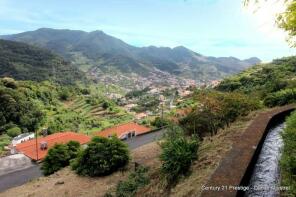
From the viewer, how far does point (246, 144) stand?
30.5 feet

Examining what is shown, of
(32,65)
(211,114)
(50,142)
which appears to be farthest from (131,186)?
(32,65)

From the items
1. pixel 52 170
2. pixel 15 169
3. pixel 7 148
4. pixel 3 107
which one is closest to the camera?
pixel 52 170

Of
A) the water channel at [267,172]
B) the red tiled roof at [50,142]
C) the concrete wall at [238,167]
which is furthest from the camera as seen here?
the red tiled roof at [50,142]

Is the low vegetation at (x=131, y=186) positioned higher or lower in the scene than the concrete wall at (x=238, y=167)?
lower

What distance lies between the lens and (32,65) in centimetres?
14938

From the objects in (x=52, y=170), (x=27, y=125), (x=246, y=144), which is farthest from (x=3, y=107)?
(x=246, y=144)

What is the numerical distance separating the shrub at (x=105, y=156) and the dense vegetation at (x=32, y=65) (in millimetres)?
118255

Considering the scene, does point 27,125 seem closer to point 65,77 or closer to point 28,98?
point 28,98

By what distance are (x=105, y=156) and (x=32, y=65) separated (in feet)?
460

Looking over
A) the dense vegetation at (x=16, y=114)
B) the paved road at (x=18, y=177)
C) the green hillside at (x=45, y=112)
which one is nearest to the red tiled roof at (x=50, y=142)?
the paved road at (x=18, y=177)

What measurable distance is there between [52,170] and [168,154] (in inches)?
624

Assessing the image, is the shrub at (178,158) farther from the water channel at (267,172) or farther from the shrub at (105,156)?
the shrub at (105,156)

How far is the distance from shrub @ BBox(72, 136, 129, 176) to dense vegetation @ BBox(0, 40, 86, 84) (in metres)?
118

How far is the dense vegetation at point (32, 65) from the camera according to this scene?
442 ft
